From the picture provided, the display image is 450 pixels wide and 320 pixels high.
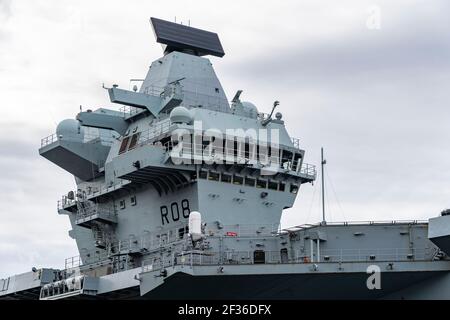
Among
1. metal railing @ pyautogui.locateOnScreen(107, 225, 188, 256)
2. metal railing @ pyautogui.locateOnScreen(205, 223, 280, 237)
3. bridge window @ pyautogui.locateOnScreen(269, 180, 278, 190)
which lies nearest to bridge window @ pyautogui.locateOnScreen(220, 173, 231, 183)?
metal railing @ pyautogui.locateOnScreen(205, 223, 280, 237)

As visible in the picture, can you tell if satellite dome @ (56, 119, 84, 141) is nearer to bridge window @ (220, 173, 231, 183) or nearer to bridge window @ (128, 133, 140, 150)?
bridge window @ (128, 133, 140, 150)

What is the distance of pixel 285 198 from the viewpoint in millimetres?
35438

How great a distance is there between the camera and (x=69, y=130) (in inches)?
1544

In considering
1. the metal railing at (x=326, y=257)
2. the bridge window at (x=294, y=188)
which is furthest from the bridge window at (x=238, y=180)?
the metal railing at (x=326, y=257)

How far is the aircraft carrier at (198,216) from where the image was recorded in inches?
1034

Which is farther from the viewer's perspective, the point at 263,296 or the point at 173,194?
the point at 173,194

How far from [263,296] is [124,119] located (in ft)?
45.8

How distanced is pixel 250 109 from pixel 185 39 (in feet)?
16.2

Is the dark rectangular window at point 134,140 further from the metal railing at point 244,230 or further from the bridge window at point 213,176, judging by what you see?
the metal railing at point 244,230

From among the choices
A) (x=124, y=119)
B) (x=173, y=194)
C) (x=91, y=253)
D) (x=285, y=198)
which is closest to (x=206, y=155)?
(x=173, y=194)

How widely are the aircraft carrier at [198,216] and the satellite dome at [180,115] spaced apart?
5 cm

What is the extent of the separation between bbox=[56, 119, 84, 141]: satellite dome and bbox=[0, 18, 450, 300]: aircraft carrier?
0.05 metres

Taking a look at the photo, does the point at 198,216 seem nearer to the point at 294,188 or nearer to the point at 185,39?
the point at 294,188

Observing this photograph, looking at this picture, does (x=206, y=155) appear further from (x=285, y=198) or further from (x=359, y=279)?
(x=359, y=279)
